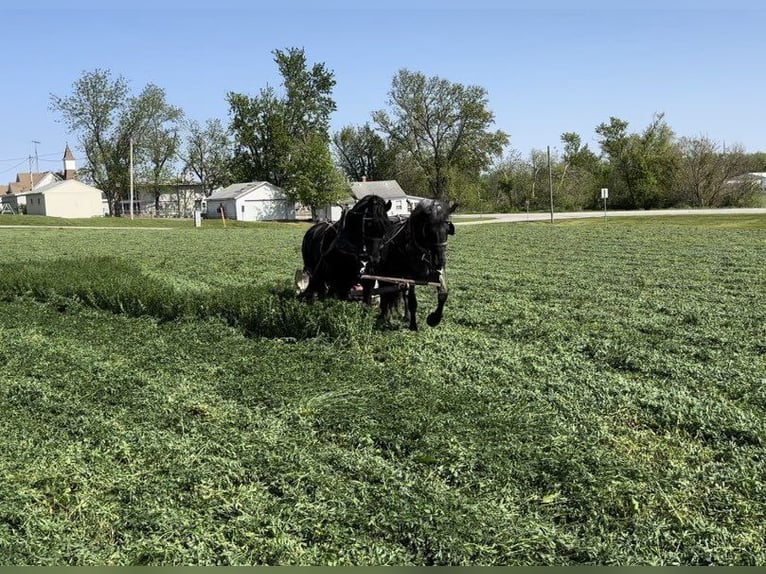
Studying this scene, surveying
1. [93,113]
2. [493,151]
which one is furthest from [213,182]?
[493,151]

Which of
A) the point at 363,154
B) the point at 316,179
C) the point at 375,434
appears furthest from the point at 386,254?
the point at 363,154

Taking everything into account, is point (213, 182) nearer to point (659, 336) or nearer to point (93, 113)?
point (93, 113)

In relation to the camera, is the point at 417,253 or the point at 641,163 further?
the point at 641,163

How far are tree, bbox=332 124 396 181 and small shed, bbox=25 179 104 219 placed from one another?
33.8 meters

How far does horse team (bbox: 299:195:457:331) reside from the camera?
7.86 meters

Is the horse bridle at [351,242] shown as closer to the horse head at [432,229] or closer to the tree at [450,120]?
the horse head at [432,229]

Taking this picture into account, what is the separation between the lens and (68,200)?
7769 centimetres

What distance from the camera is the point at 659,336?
338 inches

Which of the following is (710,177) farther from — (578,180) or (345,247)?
(345,247)

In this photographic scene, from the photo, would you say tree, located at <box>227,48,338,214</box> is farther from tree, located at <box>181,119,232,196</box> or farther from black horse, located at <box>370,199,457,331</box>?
black horse, located at <box>370,199,457,331</box>

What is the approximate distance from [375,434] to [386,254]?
3.54 meters

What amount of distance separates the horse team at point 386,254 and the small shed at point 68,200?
7631cm

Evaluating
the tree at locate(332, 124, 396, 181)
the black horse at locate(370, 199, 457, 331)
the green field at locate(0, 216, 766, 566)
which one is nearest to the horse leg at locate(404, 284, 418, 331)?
the black horse at locate(370, 199, 457, 331)

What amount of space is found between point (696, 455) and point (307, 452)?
263 cm
